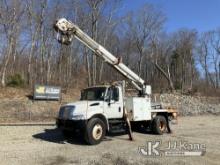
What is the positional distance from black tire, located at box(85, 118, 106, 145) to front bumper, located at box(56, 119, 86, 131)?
0.80 ft

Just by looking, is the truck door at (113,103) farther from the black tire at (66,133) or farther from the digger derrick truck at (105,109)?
the black tire at (66,133)

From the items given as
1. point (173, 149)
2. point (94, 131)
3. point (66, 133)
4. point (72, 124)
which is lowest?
point (173, 149)

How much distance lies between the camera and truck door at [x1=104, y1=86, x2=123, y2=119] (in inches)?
569

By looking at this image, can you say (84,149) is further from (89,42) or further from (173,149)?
(89,42)

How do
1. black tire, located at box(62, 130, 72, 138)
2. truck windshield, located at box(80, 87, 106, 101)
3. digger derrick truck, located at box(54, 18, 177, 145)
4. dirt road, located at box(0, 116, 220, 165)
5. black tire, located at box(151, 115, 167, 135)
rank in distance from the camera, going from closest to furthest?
dirt road, located at box(0, 116, 220, 165) < digger derrick truck, located at box(54, 18, 177, 145) < black tire, located at box(62, 130, 72, 138) < truck windshield, located at box(80, 87, 106, 101) < black tire, located at box(151, 115, 167, 135)

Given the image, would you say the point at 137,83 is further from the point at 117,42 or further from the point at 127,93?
the point at 117,42

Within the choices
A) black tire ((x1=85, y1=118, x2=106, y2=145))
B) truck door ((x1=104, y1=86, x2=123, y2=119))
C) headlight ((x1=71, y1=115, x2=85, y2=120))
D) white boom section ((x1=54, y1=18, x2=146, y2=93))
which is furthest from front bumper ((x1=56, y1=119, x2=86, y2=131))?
white boom section ((x1=54, y1=18, x2=146, y2=93))

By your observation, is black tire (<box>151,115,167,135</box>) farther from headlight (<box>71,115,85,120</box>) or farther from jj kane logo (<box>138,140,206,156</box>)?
headlight (<box>71,115,85,120</box>)

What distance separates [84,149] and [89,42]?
567cm

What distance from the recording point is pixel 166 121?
706 inches

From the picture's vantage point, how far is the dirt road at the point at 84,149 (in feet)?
35.1

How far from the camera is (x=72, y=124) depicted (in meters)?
13.6

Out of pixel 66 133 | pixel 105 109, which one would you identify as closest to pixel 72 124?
pixel 66 133

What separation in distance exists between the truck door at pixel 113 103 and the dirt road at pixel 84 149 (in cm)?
113
